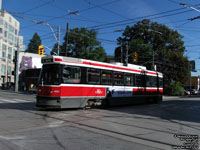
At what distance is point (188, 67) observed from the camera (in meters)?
40.8

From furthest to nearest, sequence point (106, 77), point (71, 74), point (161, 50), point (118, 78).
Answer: point (161, 50) < point (118, 78) < point (106, 77) < point (71, 74)

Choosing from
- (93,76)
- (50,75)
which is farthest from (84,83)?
(50,75)

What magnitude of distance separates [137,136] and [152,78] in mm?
12943

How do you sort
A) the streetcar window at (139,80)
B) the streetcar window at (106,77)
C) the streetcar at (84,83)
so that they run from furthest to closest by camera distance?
the streetcar window at (139,80), the streetcar window at (106,77), the streetcar at (84,83)

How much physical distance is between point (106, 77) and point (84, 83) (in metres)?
2.11

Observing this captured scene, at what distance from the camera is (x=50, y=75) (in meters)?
11.5

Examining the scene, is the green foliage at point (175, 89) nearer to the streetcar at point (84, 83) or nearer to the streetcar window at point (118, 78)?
the streetcar at point (84, 83)

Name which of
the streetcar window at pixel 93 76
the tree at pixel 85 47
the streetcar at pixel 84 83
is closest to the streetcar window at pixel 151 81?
the streetcar at pixel 84 83

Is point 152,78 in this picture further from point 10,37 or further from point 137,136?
point 10,37

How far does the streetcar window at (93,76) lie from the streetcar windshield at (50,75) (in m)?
2.19

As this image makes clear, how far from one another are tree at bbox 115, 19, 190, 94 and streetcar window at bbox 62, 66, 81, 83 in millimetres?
22689

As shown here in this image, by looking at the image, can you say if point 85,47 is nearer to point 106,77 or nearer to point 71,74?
point 106,77

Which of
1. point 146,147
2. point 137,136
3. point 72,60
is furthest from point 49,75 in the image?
point 146,147

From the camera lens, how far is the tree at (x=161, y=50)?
133 ft
